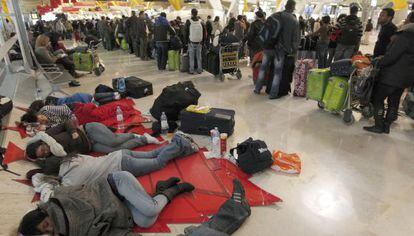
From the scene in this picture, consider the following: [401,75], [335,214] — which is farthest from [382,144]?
[335,214]

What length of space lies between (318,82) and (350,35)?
2.06m

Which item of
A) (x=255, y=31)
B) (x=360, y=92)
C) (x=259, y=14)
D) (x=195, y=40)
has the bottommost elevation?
(x=360, y=92)

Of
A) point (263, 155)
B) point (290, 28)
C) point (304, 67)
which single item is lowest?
point (263, 155)

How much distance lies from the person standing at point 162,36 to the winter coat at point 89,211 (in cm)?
669

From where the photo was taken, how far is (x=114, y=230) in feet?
7.48

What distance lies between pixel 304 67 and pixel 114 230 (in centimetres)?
472

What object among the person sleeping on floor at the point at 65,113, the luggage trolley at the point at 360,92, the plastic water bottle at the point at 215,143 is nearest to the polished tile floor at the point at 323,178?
the luggage trolley at the point at 360,92

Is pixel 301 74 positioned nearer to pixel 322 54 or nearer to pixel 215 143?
pixel 322 54

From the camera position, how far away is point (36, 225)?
6.52 ft

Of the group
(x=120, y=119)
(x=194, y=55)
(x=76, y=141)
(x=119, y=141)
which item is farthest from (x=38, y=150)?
(x=194, y=55)

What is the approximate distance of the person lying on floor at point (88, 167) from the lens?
2803 millimetres

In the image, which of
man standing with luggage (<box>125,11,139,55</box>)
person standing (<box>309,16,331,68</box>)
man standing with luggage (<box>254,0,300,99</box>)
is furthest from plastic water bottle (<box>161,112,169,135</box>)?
man standing with luggage (<box>125,11,139,55</box>)

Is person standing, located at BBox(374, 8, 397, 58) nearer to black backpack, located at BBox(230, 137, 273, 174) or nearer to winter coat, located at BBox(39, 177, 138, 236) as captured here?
black backpack, located at BBox(230, 137, 273, 174)

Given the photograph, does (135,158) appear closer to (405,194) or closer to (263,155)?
(263,155)
